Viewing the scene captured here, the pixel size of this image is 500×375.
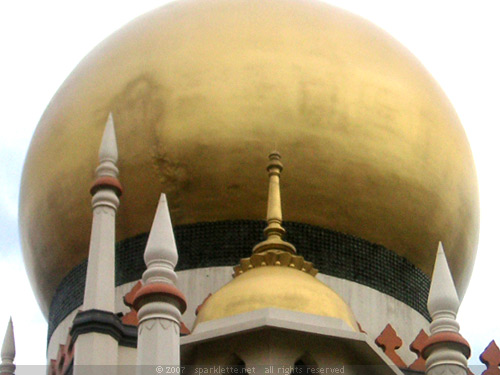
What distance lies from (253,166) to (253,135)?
0.39m

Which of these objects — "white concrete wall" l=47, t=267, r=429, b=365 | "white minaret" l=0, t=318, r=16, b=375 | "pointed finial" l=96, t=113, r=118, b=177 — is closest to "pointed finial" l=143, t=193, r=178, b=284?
"pointed finial" l=96, t=113, r=118, b=177

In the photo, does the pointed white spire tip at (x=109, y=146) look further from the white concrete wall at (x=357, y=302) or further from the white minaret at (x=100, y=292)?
the white concrete wall at (x=357, y=302)

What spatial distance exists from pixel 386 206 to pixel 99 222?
374 cm

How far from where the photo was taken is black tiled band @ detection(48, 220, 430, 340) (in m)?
16.4

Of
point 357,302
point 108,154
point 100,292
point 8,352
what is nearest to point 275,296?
point 100,292

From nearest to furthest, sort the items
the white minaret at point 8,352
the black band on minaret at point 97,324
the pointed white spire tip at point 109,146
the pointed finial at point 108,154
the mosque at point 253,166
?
the black band on minaret at point 97,324 < the pointed finial at point 108,154 < the pointed white spire tip at point 109,146 < the mosque at point 253,166 < the white minaret at point 8,352

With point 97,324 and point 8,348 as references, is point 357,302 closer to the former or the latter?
point 97,324

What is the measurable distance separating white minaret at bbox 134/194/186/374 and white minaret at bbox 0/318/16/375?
198 inches

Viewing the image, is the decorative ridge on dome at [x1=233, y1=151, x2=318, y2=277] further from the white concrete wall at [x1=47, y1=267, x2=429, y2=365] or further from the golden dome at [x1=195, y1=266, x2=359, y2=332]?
the white concrete wall at [x1=47, y1=267, x2=429, y2=365]

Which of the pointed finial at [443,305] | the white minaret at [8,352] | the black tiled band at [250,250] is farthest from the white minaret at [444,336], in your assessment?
the white minaret at [8,352]

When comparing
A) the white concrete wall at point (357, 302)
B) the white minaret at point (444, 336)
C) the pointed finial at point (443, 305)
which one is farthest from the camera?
the white concrete wall at point (357, 302)

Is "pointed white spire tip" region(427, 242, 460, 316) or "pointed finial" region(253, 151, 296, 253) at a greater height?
"pointed finial" region(253, 151, 296, 253)

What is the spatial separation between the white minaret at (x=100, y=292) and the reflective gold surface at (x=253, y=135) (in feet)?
5.60

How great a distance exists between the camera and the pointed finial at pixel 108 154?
49.2ft
